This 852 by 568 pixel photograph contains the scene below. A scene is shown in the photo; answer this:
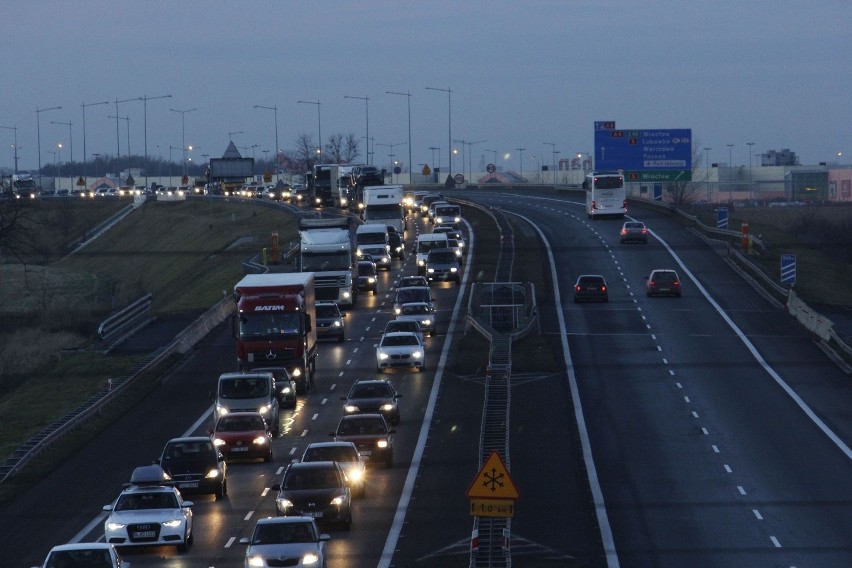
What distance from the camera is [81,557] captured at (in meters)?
21.1

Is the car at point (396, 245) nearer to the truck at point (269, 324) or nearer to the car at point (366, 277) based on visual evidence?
the car at point (366, 277)

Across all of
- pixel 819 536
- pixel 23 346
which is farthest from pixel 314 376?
pixel 23 346

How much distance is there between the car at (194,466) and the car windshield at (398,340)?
1898cm

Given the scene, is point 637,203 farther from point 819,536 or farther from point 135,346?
point 819,536

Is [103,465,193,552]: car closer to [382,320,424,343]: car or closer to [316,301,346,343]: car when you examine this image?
[382,320,424,343]: car

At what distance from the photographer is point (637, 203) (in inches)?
4589

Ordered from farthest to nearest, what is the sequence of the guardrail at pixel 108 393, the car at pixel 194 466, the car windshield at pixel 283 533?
the guardrail at pixel 108 393 → the car at pixel 194 466 → the car windshield at pixel 283 533

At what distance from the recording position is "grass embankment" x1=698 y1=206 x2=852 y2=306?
7350 cm

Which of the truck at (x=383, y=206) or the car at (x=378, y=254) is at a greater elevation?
the truck at (x=383, y=206)

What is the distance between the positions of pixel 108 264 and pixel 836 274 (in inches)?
2477

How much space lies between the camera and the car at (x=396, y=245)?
Result: 84.9 meters

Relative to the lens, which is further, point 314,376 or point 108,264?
point 108,264

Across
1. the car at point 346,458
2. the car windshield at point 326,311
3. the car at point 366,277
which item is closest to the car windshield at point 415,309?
the car windshield at point 326,311

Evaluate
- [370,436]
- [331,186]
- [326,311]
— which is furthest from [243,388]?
[331,186]
